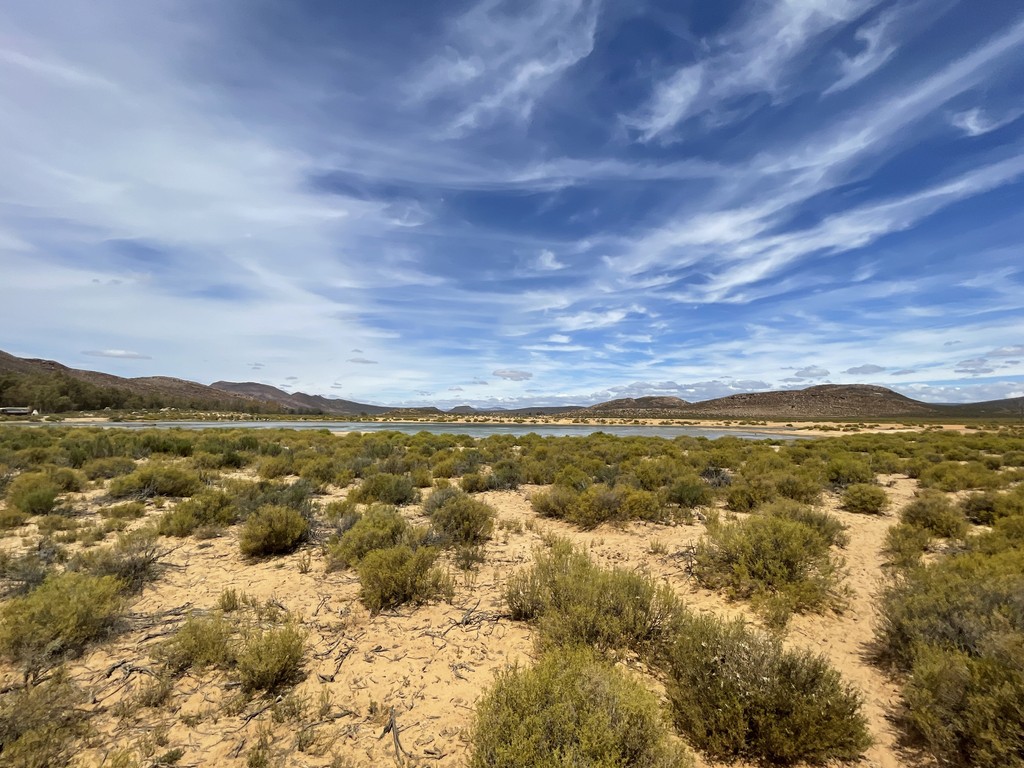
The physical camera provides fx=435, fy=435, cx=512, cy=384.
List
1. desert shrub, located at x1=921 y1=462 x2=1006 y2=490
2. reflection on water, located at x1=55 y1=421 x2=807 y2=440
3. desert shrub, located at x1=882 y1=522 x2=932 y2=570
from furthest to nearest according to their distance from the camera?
reflection on water, located at x1=55 y1=421 x2=807 y2=440 < desert shrub, located at x1=921 y1=462 x2=1006 y2=490 < desert shrub, located at x1=882 y1=522 x2=932 y2=570

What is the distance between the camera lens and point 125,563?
21.3 ft

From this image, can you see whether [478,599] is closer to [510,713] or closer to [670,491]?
[510,713]

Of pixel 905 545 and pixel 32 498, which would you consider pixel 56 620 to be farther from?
pixel 905 545

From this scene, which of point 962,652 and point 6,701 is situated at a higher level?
point 962,652

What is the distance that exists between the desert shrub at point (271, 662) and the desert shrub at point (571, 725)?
2.28m

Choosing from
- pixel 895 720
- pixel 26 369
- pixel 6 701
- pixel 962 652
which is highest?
pixel 26 369

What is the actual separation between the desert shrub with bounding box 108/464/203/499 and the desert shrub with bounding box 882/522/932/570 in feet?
53.1

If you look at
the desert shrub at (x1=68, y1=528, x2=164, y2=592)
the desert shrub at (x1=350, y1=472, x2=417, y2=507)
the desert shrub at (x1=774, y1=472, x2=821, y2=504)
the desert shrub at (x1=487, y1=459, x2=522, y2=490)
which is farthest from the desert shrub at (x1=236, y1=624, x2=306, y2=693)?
the desert shrub at (x1=774, y1=472, x2=821, y2=504)

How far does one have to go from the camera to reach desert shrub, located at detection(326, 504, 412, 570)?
7.22m

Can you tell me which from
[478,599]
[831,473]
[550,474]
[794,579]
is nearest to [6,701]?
[478,599]

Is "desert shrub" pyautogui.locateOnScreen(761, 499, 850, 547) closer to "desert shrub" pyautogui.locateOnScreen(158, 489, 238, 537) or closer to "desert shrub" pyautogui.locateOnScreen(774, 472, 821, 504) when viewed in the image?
"desert shrub" pyautogui.locateOnScreen(774, 472, 821, 504)

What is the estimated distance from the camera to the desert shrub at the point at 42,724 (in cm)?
315

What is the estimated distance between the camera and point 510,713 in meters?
3.04

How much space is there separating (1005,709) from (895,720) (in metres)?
1.13
